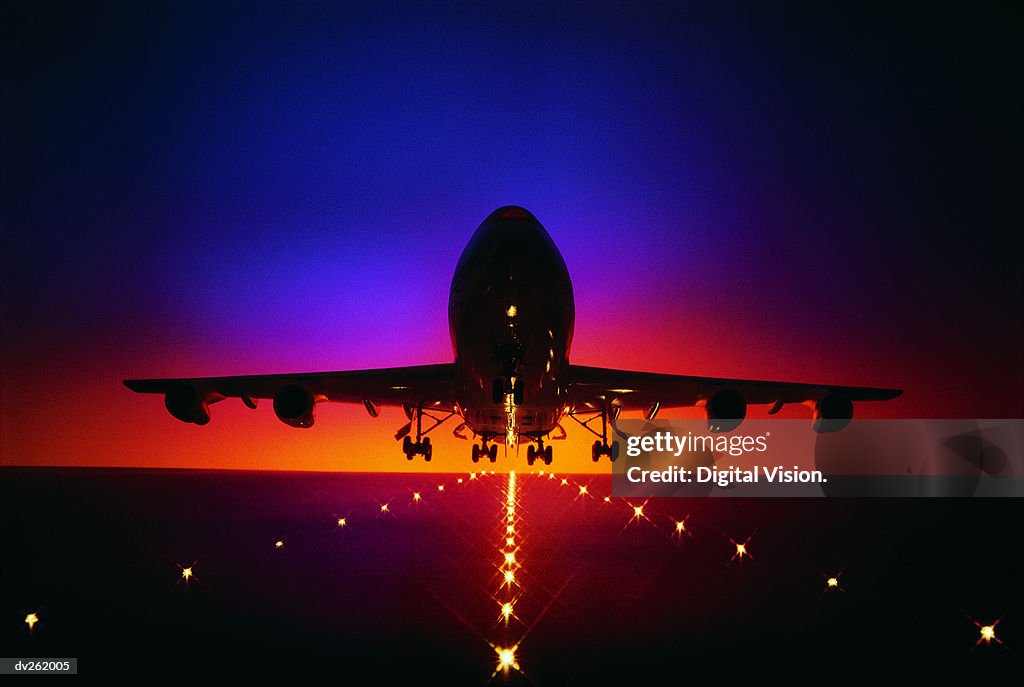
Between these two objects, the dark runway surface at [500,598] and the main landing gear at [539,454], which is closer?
the dark runway surface at [500,598]

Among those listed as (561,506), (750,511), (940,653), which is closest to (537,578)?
(940,653)

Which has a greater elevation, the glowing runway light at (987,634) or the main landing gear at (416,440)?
the main landing gear at (416,440)

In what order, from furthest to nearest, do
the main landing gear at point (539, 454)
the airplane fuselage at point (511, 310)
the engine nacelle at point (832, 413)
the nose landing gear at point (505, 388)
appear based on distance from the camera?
the main landing gear at point (539, 454), the engine nacelle at point (832, 413), the nose landing gear at point (505, 388), the airplane fuselage at point (511, 310)

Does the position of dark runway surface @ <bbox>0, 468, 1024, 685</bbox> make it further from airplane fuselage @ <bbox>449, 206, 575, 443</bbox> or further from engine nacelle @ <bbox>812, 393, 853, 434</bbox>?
airplane fuselage @ <bbox>449, 206, 575, 443</bbox>

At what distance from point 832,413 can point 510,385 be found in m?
11.2

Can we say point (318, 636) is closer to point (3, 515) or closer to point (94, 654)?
point (94, 654)

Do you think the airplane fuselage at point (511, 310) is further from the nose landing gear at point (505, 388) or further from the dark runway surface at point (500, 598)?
the dark runway surface at point (500, 598)

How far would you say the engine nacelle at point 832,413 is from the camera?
17969mm

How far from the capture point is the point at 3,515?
19.0m

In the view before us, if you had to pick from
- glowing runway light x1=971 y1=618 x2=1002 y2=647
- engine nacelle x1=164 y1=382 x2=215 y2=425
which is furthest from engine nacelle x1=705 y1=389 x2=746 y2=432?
engine nacelle x1=164 y1=382 x2=215 y2=425

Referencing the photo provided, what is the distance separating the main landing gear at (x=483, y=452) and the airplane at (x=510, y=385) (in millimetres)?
43

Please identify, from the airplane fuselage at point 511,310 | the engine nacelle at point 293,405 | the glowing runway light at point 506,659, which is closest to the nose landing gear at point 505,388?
the airplane fuselage at point 511,310

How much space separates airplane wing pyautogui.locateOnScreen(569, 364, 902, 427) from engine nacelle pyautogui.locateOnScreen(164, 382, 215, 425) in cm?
1205

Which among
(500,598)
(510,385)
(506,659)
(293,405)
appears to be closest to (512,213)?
(510,385)
